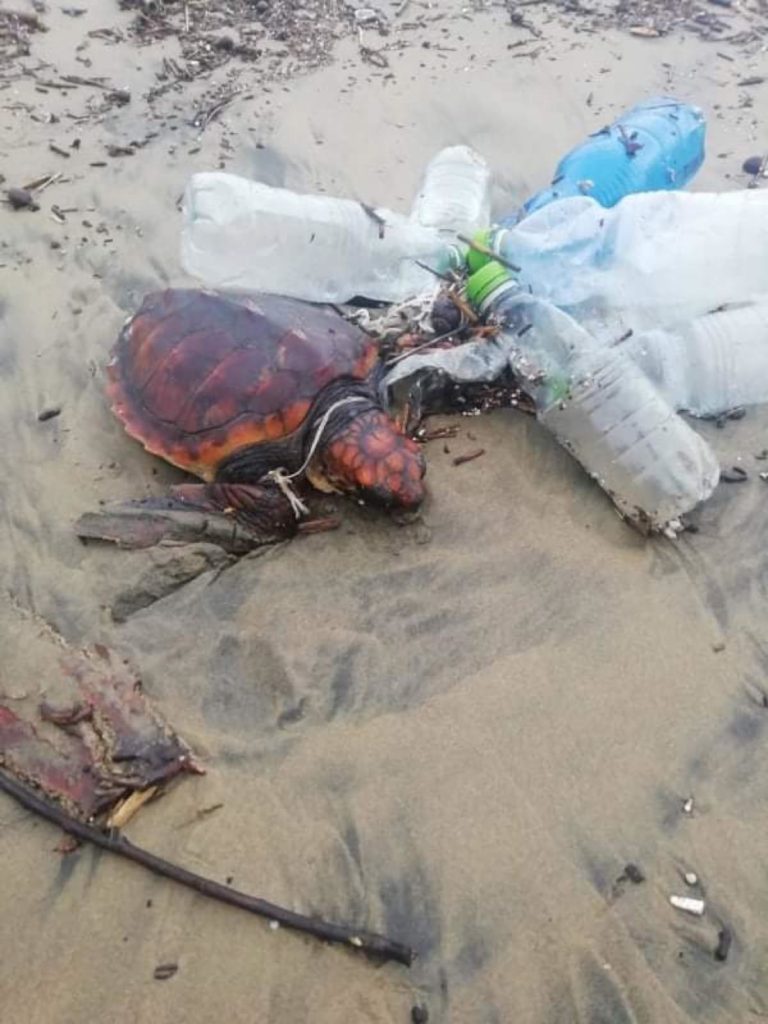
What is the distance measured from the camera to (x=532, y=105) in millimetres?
4883

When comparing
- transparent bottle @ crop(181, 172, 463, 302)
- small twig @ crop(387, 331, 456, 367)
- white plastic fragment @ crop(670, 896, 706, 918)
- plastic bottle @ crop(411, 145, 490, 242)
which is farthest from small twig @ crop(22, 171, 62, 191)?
white plastic fragment @ crop(670, 896, 706, 918)

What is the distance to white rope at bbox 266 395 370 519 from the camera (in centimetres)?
288

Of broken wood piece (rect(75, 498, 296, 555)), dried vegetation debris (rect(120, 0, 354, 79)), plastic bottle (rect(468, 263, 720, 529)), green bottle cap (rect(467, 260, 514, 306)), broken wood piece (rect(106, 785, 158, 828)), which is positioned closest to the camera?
broken wood piece (rect(106, 785, 158, 828))

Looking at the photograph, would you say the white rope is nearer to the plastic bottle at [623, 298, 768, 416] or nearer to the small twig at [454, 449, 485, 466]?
the small twig at [454, 449, 485, 466]

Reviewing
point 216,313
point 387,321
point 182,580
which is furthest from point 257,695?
point 387,321

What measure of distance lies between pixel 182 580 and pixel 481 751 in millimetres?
996

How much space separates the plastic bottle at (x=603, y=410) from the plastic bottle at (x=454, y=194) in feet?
1.92

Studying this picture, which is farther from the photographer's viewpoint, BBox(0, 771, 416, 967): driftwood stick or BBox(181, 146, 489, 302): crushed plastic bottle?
A: BBox(181, 146, 489, 302): crushed plastic bottle

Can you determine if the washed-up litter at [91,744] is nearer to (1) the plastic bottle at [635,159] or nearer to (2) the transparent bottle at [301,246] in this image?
(2) the transparent bottle at [301,246]

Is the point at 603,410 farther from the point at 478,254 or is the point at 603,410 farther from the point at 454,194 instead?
the point at 454,194

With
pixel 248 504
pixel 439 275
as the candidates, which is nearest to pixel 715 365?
pixel 439 275

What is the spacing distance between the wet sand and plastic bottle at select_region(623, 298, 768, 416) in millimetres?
136

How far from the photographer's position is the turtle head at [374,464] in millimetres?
2814

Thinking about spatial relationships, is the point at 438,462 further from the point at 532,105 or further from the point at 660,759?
the point at 532,105
